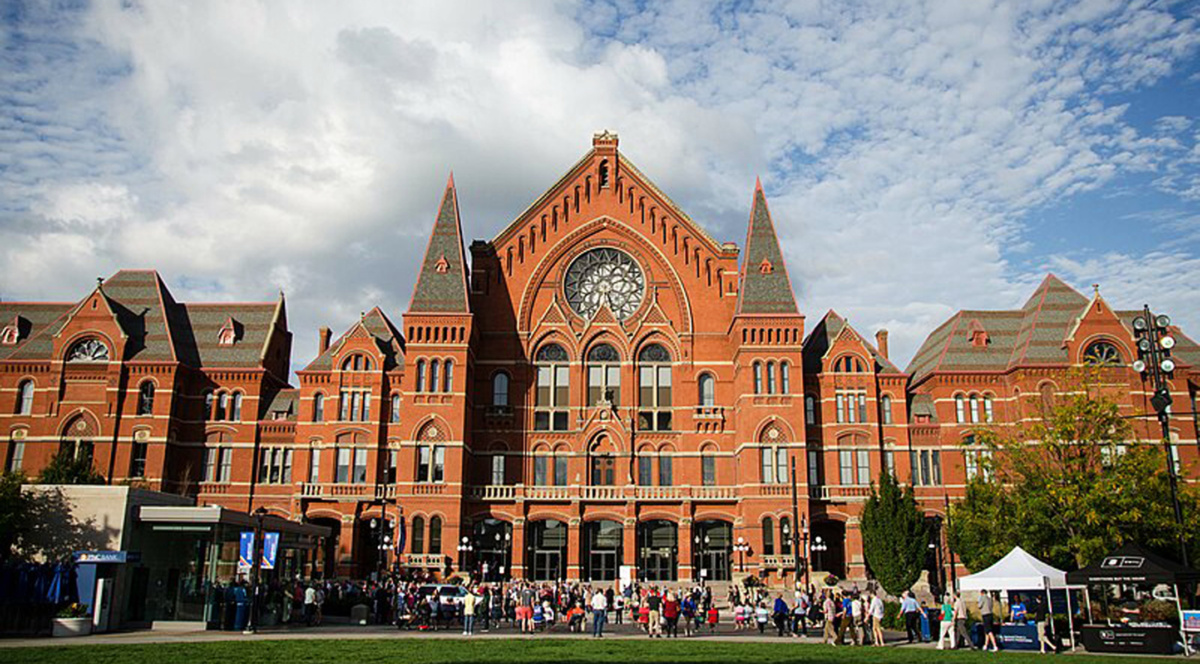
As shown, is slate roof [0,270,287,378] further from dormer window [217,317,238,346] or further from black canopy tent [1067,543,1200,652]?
black canopy tent [1067,543,1200,652]

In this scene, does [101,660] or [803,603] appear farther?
[803,603]

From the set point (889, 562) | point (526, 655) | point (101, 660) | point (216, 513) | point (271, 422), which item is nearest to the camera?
point (101, 660)

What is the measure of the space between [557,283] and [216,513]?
34245mm

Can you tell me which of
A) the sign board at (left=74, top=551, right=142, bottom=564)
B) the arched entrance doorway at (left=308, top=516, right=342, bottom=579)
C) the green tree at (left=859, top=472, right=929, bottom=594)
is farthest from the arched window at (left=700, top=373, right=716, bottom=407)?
the sign board at (left=74, top=551, right=142, bottom=564)

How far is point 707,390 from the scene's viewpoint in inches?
2445

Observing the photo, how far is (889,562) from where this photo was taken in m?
49.0

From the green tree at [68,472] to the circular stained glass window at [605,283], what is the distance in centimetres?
2985

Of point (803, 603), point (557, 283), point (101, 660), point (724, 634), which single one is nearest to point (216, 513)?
point (101, 660)

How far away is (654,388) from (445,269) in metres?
15.6

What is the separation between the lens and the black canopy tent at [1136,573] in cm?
2738

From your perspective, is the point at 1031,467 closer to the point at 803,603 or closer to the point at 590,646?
the point at 803,603

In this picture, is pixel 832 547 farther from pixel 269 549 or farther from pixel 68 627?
pixel 68 627

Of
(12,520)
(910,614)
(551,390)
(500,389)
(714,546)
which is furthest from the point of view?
(500,389)

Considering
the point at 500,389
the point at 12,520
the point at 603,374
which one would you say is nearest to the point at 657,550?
the point at 603,374
